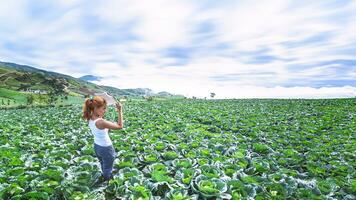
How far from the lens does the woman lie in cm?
577

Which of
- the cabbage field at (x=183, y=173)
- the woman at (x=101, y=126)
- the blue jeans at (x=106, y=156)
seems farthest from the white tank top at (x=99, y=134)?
the cabbage field at (x=183, y=173)

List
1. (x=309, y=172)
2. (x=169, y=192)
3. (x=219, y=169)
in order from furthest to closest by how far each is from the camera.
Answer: (x=309, y=172) < (x=219, y=169) < (x=169, y=192)

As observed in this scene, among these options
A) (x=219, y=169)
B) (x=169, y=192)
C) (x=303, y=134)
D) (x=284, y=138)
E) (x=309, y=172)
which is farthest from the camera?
(x=303, y=134)

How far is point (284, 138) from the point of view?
11.6 metres

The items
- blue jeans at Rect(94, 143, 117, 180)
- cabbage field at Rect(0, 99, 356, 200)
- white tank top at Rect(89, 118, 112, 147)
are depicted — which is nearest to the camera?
cabbage field at Rect(0, 99, 356, 200)

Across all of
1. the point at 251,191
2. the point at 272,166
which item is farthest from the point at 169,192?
the point at 272,166

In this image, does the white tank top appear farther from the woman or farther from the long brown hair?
the long brown hair

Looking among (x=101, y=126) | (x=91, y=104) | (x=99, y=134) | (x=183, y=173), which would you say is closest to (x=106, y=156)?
(x=99, y=134)

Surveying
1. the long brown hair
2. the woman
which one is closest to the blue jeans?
the woman

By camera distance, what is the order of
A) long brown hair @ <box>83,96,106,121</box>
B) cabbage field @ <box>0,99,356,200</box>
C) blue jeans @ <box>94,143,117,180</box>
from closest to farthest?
cabbage field @ <box>0,99,356,200</box>, long brown hair @ <box>83,96,106,121</box>, blue jeans @ <box>94,143,117,180</box>

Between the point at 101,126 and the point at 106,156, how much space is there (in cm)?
84

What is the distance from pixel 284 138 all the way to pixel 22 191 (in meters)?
9.64

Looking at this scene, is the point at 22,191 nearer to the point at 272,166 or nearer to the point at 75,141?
the point at 75,141

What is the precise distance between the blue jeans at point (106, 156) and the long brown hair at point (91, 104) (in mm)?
804
